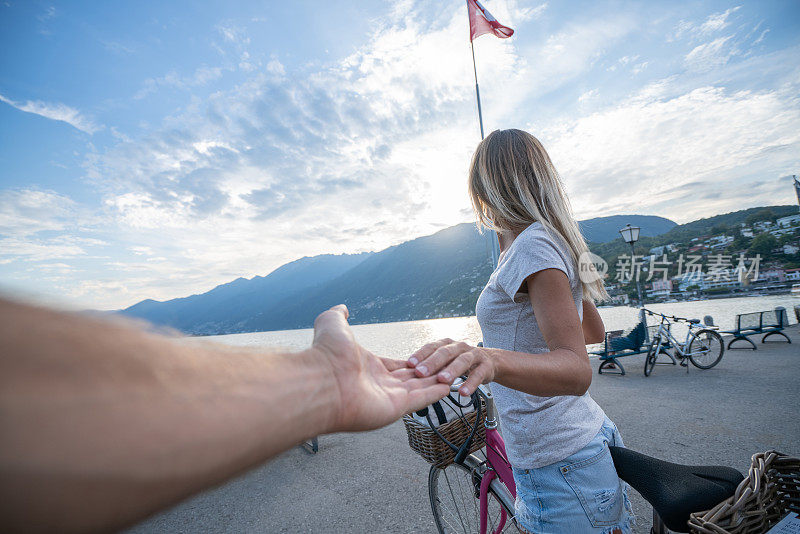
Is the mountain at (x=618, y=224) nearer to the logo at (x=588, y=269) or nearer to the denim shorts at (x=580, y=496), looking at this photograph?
the logo at (x=588, y=269)

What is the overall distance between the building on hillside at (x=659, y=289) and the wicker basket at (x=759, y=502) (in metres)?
54.6

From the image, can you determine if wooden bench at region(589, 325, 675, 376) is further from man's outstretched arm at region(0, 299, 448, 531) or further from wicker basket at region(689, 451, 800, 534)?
man's outstretched arm at region(0, 299, 448, 531)

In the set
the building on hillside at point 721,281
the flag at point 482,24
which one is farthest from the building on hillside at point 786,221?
the flag at point 482,24

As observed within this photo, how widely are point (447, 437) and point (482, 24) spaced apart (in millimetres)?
10599

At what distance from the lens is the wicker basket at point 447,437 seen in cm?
209

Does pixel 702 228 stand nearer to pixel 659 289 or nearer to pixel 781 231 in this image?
pixel 659 289

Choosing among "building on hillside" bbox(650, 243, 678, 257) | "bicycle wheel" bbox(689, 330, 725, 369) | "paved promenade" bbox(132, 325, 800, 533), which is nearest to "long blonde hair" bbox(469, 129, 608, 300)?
"paved promenade" bbox(132, 325, 800, 533)

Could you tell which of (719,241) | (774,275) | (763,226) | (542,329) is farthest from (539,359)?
(763,226)

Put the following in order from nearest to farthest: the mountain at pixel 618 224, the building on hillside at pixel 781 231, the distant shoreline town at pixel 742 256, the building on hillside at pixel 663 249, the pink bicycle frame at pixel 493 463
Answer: the pink bicycle frame at pixel 493 463 → the distant shoreline town at pixel 742 256 → the building on hillside at pixel 781 231 → the building on hillside at pixel 663 249 → the mountain at pixel 618 224

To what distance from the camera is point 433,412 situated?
2.32 metres

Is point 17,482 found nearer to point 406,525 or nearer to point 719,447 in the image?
point 406,525

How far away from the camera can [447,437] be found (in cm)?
209

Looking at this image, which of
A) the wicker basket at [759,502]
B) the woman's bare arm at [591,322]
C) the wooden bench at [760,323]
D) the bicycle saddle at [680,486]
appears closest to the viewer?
the wicker basket at [759,502]

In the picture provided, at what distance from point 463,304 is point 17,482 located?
256ft
